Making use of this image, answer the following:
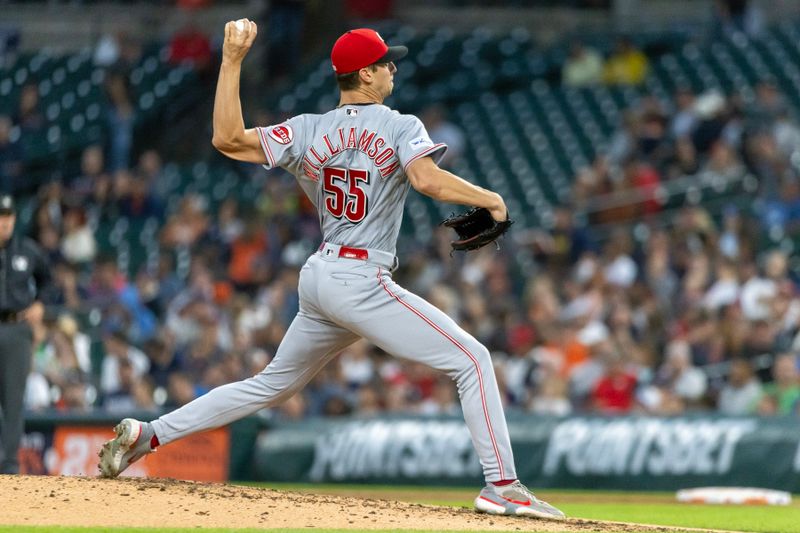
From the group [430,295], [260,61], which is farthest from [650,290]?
[260,61]

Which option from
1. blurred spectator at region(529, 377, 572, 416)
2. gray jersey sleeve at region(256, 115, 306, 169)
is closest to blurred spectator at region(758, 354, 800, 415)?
blurred spectator at region(529, 377, 572, 416)

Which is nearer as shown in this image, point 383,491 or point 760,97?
point 383,491

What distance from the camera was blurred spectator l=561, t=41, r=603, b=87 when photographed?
64.0ft

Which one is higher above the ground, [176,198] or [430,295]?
[176,198]

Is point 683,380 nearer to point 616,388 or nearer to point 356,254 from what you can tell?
point 616,388

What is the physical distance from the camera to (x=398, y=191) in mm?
6566

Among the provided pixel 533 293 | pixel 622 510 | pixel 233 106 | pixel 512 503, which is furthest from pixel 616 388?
pixel 233 106

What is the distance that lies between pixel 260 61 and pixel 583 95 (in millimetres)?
5623

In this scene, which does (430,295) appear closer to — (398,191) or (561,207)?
(561,207)

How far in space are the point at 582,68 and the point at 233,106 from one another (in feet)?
45.0

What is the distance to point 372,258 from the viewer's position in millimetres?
6523

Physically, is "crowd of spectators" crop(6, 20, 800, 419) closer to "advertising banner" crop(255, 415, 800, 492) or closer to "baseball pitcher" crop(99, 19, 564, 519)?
"advertising banner" crop(255, 415, 800, 492)

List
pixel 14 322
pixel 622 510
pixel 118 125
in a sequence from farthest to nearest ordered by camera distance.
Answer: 1. pixel 118 125
2. pixel 622 510
3. pixel 14 322

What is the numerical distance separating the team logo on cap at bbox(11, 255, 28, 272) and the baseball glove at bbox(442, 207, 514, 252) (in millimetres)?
3554
